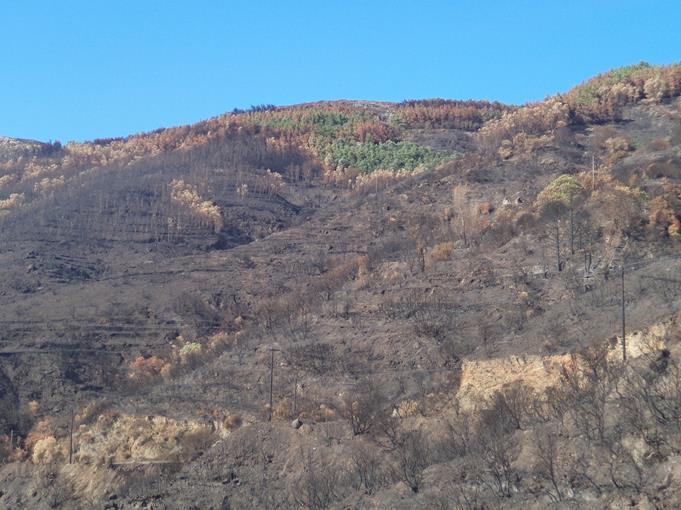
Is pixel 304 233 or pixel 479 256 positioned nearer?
Result: pixel 479 256

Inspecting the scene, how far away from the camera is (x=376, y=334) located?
5475 centimetres

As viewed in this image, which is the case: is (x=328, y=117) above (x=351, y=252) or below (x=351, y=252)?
above

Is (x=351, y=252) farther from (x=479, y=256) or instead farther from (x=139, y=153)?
(x=139, y=153)

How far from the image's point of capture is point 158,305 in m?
78.6

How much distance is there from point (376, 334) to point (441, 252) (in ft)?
38.4

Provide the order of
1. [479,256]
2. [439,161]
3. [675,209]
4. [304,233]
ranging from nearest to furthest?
1. [675,209]
2. [479,256]
3. [304,233]
4. [439,161]

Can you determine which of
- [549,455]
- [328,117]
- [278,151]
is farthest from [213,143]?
[549,455]

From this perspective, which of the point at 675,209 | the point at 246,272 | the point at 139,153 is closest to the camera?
the point at 675,209

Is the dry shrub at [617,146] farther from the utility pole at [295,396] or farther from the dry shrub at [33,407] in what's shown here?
the dry shrub at [33,407]

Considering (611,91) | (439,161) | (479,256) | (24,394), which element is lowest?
(24,394)

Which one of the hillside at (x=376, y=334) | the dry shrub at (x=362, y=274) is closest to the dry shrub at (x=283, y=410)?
the hillside at (x=376, y=334)

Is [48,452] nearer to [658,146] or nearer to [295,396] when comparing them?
[295,396]

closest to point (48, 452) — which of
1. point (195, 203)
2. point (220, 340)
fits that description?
point (220, 340)

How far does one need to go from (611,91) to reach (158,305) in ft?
197
